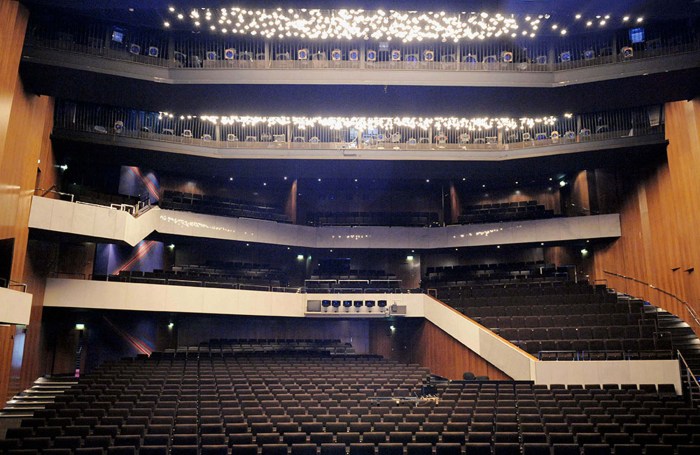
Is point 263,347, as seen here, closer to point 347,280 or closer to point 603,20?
point 347,280

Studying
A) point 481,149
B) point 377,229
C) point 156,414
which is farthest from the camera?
point 377,229

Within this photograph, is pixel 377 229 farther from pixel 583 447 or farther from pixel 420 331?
pixel 583 447

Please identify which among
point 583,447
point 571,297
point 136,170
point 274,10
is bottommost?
point 583,447

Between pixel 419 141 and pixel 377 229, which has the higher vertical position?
pixel 419 141

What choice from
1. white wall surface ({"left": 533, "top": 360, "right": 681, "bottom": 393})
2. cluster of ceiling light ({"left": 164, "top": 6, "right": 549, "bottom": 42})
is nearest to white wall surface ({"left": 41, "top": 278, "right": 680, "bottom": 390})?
white wall surface ({"left": 533, "top": 360, "right": 681, "bottom": 393})

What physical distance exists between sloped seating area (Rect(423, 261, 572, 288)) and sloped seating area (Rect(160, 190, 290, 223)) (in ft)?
21.3

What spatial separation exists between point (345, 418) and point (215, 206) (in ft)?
43.4

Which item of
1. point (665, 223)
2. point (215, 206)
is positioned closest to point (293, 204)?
point (215, 206)

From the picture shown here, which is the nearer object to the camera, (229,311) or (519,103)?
(519,103)

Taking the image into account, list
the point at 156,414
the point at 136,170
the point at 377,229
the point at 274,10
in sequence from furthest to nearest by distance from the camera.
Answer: the point at 377,229
the point at 136,170
the point at 274,10
the point at 156,414

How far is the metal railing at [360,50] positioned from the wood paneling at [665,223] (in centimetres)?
221

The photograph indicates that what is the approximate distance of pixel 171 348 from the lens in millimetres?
19109

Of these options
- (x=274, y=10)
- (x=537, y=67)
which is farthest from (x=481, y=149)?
(x=274, y=10)

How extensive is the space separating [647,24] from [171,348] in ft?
58.2
